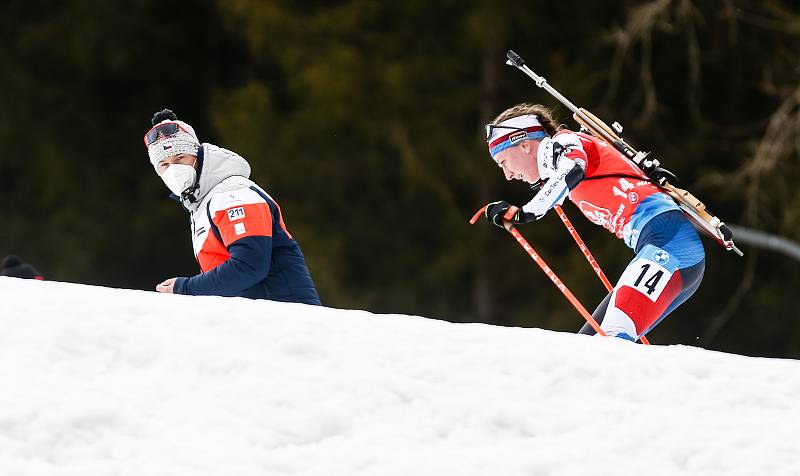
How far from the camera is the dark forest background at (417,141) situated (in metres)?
17.6

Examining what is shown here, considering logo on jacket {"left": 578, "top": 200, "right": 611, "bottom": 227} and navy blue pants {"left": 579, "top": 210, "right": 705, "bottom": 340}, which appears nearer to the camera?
navy blue pants {"left": 579, "top": 210, "right": 705, "bottom": 340}

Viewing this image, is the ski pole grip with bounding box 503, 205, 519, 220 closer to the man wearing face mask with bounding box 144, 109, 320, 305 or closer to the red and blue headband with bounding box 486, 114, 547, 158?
the red and blue headband with bounding box 486, 114, 547, 158

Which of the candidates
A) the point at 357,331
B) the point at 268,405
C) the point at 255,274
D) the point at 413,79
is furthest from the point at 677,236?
the point at 413,79

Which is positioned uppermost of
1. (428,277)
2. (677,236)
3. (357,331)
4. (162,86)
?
(162,86)

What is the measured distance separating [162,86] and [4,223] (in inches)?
128

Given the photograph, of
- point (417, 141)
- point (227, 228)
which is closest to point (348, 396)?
point (227, 228)

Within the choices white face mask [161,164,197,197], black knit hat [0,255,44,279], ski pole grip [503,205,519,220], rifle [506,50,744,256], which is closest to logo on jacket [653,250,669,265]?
rifle [506,50,744,256]

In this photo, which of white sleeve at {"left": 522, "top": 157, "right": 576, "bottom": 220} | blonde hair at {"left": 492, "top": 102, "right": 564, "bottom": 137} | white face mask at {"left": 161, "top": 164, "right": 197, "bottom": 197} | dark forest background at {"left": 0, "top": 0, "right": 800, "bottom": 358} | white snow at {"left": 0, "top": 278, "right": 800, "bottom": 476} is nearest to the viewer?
white snow at {"left": 0, "top": 278, "right": 800, "bottom": 476}

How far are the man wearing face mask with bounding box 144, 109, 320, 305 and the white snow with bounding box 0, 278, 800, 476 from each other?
94 centimetres

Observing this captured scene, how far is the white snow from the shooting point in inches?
116

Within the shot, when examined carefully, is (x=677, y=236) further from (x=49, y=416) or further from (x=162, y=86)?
(x=162, y=86)

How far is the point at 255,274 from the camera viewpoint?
15.3 ft

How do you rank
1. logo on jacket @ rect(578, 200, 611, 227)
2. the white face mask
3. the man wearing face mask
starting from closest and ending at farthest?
the man wearing face mask → the white face mask → logo on jacket @ rect(578, 200, 611, 227)

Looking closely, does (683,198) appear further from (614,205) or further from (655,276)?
(655,276)
